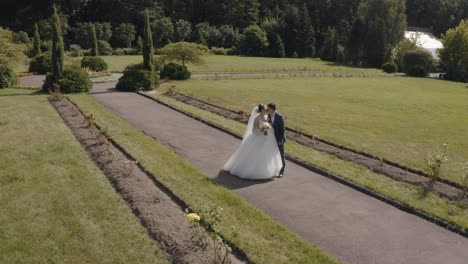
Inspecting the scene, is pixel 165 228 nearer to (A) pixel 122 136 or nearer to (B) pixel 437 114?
(A) pixel 122 136

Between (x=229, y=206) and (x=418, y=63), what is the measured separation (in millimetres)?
46930

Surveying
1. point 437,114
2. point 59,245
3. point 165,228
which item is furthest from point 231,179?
point 437,114

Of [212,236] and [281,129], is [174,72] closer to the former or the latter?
[281,129]

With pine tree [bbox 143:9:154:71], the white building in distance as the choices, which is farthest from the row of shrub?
pine tree [bbox 143:9:154:71]

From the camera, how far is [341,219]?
8391mm

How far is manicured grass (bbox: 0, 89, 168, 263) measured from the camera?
6.73 m

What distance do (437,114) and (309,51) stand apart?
174 ft

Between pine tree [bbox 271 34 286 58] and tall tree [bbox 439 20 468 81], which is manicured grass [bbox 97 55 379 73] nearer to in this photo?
tall tree [bbox 439 20 468 81]

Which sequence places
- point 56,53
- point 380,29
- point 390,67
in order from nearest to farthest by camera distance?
point 56,53 < point 390,67 < point 380,29

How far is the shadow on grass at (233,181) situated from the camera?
396 inches

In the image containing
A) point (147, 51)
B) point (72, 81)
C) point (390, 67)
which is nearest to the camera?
point (72, 81)

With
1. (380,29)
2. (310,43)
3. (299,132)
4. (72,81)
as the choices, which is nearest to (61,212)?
(299,132)

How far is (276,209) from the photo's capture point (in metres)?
8.82

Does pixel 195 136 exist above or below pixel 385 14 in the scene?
below
